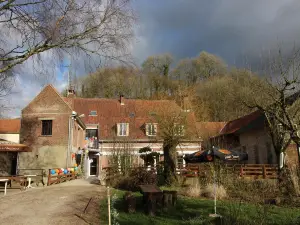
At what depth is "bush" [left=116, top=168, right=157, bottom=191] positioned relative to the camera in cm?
1587

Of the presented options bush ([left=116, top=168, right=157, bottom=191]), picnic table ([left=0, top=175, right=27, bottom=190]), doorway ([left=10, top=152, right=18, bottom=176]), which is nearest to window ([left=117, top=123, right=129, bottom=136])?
doorway ([left=10, top=152, right=18, bottom=176])

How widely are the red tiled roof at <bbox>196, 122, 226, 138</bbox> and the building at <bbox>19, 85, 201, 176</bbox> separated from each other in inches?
169

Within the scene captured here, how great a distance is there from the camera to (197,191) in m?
12.8

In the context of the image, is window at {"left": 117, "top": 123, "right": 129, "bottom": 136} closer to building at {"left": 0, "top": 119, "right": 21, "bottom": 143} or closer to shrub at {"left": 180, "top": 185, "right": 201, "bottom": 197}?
building at {"left": 0, "top": 119, "right": 21, "bottom": 143}

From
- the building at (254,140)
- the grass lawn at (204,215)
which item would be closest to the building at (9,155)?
→ the grass lawn at (204,215)

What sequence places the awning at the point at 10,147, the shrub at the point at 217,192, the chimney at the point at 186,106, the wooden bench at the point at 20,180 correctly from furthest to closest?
the chimney at the point at 186,106 → the awning at the point at 10,147 → the wooden bench at the point at 20,180 → the shrub at the point at 217,192

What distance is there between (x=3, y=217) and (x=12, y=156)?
1705cm

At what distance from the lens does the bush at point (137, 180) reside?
15.9m

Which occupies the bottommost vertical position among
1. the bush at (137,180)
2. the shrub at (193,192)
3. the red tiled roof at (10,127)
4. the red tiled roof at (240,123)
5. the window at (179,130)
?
the shrub at (193,192)

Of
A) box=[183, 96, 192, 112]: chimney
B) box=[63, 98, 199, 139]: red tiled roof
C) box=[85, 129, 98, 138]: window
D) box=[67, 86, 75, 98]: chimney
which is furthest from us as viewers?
box=[67, 86, 75, 98]: chimney

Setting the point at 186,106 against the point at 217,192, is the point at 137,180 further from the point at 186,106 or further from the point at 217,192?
the point at 186,106

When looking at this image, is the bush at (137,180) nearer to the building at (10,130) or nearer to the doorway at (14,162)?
the doorway at (14,162)

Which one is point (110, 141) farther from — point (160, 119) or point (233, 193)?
point (233, 193)

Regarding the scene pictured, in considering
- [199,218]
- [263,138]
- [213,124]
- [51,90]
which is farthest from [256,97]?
[213,124]
